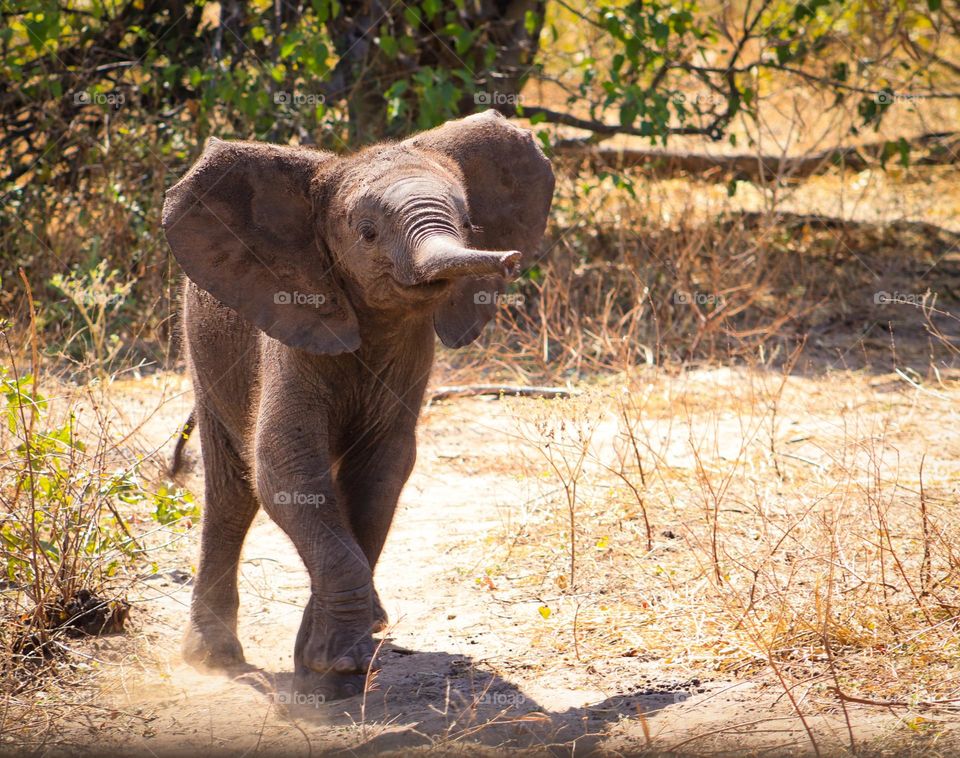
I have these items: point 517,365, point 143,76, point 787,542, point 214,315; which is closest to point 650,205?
point 517,365

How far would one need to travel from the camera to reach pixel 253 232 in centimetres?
482

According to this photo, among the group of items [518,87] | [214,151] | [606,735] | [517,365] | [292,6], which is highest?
[292,6]

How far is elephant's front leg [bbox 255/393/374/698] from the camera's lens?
453cm

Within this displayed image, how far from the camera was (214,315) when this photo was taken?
5254 mm

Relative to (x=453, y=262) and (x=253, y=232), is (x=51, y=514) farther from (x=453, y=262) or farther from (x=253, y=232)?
(x=453, y=262)

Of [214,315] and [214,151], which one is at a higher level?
[214,151]

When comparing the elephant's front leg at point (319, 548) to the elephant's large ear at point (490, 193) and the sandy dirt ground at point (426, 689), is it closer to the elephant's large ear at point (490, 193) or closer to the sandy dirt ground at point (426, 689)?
the sandy dirt ground at point (426, 689)

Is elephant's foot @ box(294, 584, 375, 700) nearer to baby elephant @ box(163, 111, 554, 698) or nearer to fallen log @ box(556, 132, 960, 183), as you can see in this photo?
baby elephant @ box(163, 111, 554, 698)

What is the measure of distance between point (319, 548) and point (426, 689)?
27.7 inches

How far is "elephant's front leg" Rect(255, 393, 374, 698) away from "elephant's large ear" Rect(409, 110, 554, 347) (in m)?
0.68

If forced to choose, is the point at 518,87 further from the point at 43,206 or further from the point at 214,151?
the point at 214,151

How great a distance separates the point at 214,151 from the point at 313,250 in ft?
1.75

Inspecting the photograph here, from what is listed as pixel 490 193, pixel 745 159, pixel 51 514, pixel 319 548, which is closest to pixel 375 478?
pixel 319 548

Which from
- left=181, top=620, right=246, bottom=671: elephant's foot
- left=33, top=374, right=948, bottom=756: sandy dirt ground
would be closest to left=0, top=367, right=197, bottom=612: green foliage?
left=33, top=374, right=948, bottom=756: sandy dirt ground
